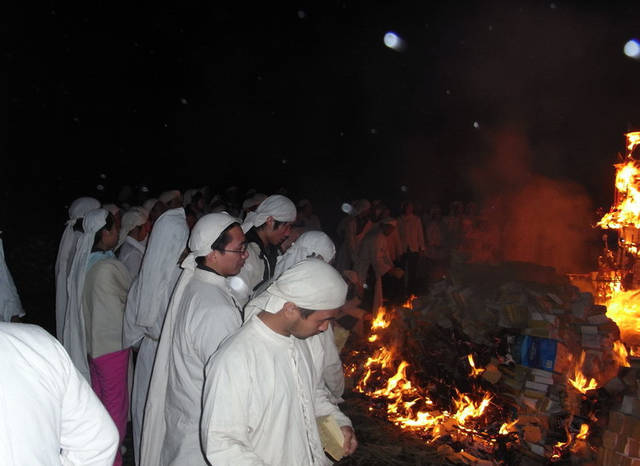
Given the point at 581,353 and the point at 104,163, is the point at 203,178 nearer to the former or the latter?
the point at 104,163

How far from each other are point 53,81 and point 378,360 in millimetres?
12300

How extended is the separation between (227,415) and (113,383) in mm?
2899

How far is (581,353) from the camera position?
556cm

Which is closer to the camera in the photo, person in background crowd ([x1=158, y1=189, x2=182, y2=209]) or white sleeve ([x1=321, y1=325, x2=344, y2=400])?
white sleeve ([x1=321, y1=325, x2=344, y2=400])

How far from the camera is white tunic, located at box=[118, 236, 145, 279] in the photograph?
5578 mm

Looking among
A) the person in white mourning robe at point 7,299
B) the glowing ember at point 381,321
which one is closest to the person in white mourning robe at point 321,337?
the person in white mourning robe at point 7,299

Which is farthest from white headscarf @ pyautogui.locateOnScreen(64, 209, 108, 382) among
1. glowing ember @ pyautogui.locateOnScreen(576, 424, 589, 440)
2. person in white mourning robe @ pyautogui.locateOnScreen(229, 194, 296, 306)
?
glowing ember @ pyautogui.locateOnScreen(576, 424, 589, 440)

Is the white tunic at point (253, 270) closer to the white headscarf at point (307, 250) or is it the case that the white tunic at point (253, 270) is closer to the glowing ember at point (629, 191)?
the white headscarf at point (307, 250)

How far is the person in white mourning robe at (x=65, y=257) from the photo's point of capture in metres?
5.19

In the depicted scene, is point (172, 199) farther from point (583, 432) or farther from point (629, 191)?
point (629, 191)

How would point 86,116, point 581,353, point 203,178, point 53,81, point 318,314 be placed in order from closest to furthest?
point 318,314 < point 581,353 < point 53,81 < point 86,116 < point 203,178

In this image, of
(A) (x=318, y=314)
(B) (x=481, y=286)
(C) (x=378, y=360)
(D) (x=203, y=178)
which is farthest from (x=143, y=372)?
(D) (x=203, y=178)

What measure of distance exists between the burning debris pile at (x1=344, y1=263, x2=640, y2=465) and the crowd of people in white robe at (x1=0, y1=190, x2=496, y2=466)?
117 cm

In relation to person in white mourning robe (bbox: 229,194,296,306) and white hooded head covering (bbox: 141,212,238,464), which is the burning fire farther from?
white hooded head covering (bbox: 141,212,238,464)
